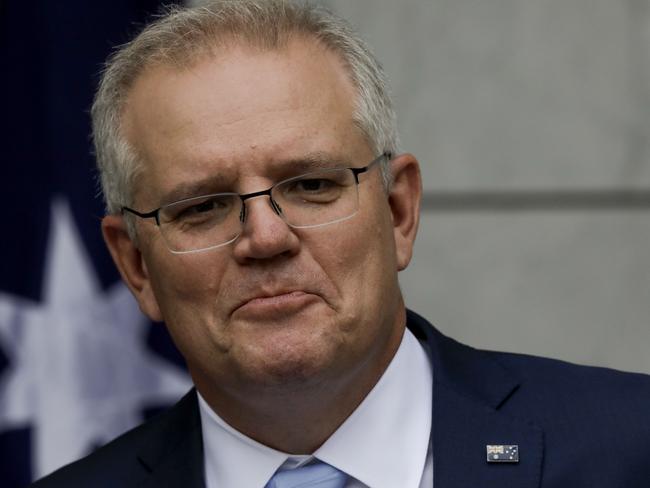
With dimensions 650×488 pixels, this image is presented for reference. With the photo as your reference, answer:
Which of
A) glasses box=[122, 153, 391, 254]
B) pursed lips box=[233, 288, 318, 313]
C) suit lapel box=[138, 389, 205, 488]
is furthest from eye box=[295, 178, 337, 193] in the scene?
suit lapel box=[138, 389, 205, 488]

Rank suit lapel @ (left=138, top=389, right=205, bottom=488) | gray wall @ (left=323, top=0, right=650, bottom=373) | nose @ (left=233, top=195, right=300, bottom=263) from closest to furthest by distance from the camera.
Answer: nose @ (left=233, top=195, right=300, bottom=263) → suit lapel @ (left=138, top=389, right=205, bottom=488) → gray wall @ (left=323, top=0, right=650, bottom=373)

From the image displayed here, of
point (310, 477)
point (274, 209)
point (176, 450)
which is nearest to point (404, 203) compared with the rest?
point (274, 209)

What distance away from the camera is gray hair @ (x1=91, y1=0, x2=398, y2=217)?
140 inches

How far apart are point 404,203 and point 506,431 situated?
66cm

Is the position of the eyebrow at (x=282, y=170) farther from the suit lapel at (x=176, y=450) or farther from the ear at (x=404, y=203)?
the suit lapel at (x=176, y=450)

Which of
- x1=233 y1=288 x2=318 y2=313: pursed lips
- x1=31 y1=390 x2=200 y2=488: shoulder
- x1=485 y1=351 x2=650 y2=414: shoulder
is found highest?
x1=233 y1=288 x2=318 y2=313: pursed lips

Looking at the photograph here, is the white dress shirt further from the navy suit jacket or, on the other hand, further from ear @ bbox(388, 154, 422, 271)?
ear @ bbox(388, 154, 422, 271)

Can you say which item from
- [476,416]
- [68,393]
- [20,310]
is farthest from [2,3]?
[476,416]

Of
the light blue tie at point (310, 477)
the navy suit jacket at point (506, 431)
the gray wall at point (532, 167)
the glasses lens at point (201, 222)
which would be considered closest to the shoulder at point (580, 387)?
the navy suit jacket at point (506, 431)

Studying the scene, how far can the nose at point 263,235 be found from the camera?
10.6ft

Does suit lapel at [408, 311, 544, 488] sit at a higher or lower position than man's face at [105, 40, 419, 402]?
lower

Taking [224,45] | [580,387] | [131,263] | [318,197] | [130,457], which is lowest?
[130,457]

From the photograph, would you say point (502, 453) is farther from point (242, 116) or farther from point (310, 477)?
point (242, 116)

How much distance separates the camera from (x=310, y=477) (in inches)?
136
